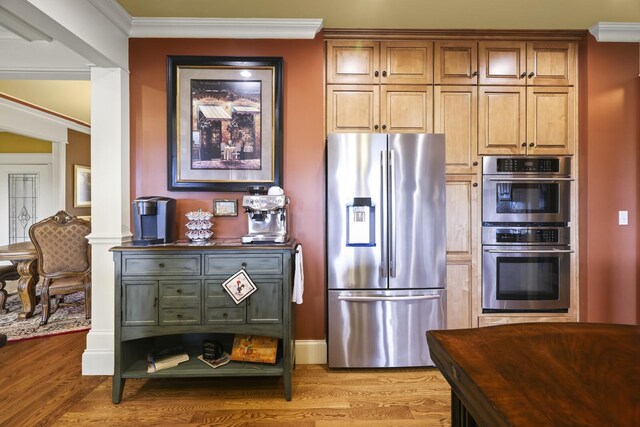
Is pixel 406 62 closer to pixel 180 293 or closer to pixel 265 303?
pixel 265 303

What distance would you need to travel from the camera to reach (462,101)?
2.74 meters

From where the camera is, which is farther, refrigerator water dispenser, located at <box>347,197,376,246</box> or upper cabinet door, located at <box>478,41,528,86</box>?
upper cabinet door, located at <box>478,41,528,86</box>

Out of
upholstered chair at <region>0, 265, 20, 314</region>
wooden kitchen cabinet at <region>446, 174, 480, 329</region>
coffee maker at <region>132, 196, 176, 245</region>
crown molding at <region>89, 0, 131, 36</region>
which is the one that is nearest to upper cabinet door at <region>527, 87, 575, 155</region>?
wooden kitchen cabinet at <region>446, 174, 480, 329</region>

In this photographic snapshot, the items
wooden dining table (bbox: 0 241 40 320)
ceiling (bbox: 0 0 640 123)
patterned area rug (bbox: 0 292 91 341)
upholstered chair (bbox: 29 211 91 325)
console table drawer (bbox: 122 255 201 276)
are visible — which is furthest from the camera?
wooden dining table (bbox: 0 241 40 320)

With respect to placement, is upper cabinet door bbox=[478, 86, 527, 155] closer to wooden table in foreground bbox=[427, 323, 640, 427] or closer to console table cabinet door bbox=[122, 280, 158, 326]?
wooden table in foreground bbox=[427, 323, 640, 427]

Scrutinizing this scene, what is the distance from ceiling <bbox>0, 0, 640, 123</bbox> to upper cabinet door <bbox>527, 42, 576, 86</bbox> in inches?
5.8

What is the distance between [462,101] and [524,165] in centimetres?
72

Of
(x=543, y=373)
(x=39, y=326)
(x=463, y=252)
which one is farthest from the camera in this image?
(x=39, y=326)

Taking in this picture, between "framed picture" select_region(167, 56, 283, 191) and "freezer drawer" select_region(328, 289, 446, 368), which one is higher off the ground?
"framed picture" select_region(167, 56, 283, 191)

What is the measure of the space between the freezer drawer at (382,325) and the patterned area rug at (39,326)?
2760mm

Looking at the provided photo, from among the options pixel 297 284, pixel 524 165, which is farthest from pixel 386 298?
pixel 524 165

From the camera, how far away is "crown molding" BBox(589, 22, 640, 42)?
103 inches

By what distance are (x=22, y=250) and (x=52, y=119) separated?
8.59 feet


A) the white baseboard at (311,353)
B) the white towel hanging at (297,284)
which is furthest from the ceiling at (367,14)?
the white baseboard at (311,353)
